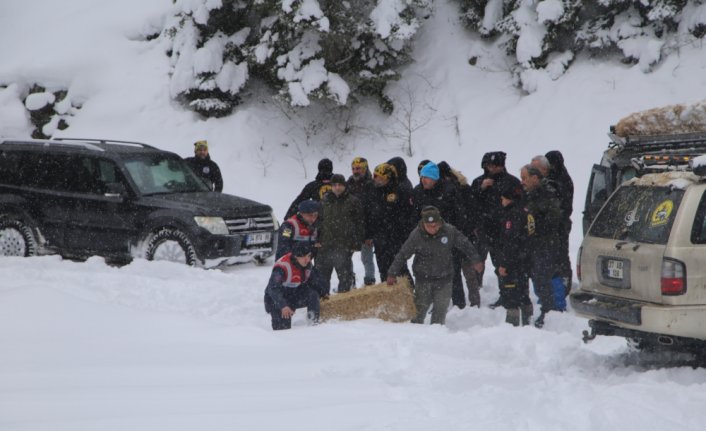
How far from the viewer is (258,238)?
12.1 metres

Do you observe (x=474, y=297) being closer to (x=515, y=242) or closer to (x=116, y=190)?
(x=515, y=242)

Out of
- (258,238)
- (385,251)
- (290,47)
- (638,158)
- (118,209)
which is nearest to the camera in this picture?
(638,158)

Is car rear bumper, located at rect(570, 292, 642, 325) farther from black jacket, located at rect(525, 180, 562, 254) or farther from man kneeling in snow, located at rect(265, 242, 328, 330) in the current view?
man kneeling in snow, located at rect(265, 242, 328, 330)

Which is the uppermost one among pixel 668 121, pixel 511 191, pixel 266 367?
pixel 668 121

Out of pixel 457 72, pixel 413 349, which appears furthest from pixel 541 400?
pixel 457 72

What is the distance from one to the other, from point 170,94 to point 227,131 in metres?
2.10

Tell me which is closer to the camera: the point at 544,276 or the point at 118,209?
the point at 544,276

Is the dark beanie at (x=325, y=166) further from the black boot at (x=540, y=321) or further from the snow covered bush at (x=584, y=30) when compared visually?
the snow covered bush at (x=584, y=30)

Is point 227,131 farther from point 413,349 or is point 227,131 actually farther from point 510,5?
point 413,349

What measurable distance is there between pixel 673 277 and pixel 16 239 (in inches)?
395

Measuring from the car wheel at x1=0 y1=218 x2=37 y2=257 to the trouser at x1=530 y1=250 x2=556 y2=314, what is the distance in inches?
314

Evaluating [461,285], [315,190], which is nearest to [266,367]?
[461,285]

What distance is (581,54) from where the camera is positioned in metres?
17.6

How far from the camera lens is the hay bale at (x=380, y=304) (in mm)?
8133
